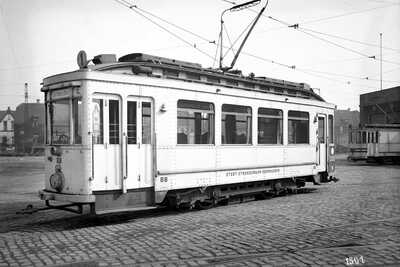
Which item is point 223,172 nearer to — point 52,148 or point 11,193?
point 52,148

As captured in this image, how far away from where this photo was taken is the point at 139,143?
8.35 meters

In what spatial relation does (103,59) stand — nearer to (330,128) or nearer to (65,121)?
(65,121)

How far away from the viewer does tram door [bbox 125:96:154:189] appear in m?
8.16

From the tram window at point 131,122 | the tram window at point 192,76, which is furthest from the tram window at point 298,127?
the tram window at point 131,122

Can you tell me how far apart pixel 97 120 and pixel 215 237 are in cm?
307

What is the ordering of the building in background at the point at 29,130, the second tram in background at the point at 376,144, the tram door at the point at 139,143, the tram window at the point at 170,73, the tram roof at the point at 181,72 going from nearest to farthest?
1. the tram door at the point at 139,143
2. the tram roof at the point at 181,72
3. the tram window at the point at 170,73
4. the second tram in background at the point at 376,144
5. the building in background at the point at 29,130

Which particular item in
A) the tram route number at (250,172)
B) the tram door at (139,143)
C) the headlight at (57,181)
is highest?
the tram door at (139,143)

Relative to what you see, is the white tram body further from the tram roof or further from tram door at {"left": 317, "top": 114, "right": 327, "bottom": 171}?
tram door at {"left": 317, "top": 114, "right": 327, "bottom": 171}

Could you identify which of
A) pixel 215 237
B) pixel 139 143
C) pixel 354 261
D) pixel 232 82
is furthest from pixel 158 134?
pixel 354 261

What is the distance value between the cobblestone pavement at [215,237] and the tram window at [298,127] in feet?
8.35

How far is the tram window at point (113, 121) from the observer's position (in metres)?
7.98

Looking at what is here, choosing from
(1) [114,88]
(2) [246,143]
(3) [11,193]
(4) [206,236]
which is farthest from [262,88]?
(3) [11,193]

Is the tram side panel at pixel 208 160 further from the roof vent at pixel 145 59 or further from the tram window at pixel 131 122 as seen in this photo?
the roof vent at pixel 145 59

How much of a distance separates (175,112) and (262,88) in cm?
382
